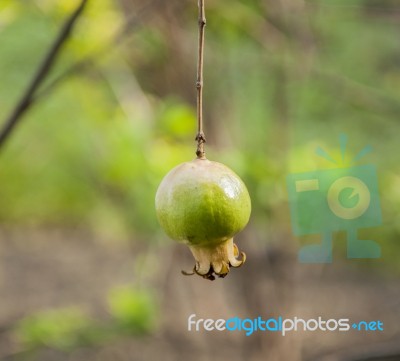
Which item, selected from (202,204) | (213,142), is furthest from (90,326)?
(202,204)

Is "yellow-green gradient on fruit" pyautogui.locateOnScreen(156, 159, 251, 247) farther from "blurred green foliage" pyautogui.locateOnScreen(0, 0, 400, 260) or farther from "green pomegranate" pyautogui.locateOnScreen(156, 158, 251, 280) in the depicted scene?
"blurred green foliage" pyautogui.locateOnScreen(0, 0, 400, 260)

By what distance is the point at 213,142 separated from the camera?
2.99 metres

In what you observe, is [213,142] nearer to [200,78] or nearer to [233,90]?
[233,90]

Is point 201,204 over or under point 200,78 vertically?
under

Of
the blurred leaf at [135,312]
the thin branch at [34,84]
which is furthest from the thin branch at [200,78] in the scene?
the blurred leaf at [135,312]

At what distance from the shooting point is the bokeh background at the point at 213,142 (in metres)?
2.53

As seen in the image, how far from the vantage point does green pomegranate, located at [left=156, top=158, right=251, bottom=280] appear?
3.04 feet

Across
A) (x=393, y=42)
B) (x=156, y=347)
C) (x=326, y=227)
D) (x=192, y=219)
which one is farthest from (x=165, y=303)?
(x=192, y=219)

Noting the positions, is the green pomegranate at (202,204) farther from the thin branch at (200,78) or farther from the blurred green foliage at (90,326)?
the blurred green foliage at (90,326)

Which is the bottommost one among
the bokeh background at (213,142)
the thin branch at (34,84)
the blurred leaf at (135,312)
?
the blurred leaf at (135,312)

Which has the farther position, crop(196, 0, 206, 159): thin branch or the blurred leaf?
Answer: the blurred leaf

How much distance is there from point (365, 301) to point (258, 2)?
7.80ft

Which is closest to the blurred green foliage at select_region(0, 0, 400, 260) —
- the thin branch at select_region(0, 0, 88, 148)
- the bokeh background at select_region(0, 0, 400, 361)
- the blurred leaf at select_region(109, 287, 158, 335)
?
the bokeh background at select_region(0, 0, 400, 361)

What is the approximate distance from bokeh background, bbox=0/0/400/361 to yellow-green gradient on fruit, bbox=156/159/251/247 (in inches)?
29.6
